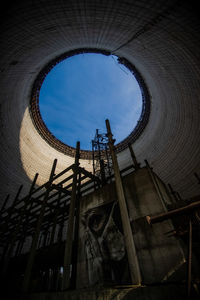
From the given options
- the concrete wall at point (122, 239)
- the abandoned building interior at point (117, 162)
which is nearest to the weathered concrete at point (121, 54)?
the abandoned building interior at point (117, 162)

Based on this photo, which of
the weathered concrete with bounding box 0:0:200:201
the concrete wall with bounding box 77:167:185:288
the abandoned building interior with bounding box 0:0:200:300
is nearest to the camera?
the abandoned building interior with bounding box 0:0:200:300

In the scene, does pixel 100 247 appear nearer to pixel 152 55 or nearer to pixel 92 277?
pixel 92 277

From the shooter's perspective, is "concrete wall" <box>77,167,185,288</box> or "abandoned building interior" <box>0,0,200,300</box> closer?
"abandoned building interior" <box>0,0,200,300</box>

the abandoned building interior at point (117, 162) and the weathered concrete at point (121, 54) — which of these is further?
the weathered concrete at point (121, 54)

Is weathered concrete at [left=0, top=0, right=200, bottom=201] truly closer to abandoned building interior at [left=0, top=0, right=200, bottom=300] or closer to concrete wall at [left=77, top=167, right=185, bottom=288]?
abandoned building interior at [left=0, top=0, right=200, bottom=300]

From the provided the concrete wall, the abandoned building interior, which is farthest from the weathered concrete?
the concrete wall

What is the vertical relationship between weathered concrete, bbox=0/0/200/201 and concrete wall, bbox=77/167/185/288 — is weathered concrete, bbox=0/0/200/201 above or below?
above

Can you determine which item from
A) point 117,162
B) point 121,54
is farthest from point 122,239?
point 121,54

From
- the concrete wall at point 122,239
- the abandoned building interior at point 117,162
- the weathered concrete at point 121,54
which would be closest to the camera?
the abandoned building interior at point 117,162

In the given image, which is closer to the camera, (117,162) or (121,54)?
(117,162)

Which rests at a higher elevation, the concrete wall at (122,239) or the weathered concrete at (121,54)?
the weathered concrete at (121,54)

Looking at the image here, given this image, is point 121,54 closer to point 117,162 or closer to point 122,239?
point 117,162

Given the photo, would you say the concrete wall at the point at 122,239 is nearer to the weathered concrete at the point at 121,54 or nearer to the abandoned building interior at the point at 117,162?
the abandoned building interior at the point at 117,162

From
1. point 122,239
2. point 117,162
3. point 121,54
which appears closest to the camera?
point 122,239
